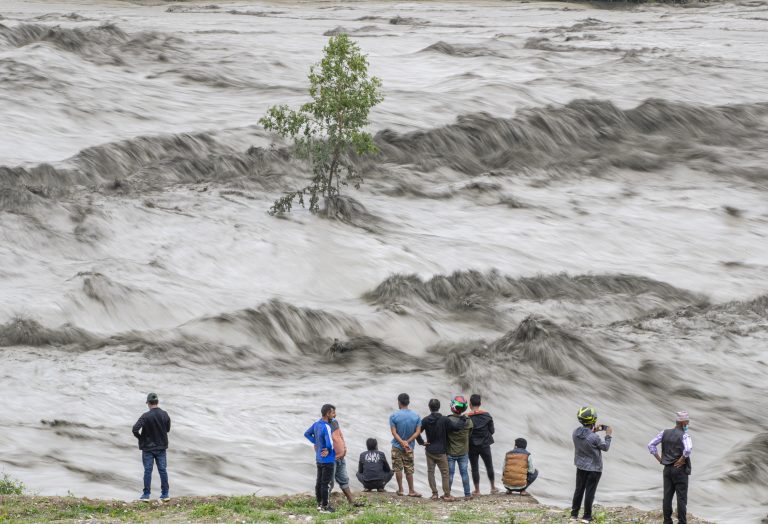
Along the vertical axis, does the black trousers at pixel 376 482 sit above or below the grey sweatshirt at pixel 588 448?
below

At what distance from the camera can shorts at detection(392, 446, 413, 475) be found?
16.9 meters

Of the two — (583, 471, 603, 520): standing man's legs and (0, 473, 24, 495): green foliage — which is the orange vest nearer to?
(583, 471, 603, 520): standing man's legs

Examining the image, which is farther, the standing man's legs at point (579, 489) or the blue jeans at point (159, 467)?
the blue jeans at point (159, 467)

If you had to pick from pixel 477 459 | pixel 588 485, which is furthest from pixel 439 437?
pixel 588 485

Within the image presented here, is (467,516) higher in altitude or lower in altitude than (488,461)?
higher

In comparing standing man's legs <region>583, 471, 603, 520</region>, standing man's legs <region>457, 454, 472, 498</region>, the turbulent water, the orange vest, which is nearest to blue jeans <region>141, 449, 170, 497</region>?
the turbulent water

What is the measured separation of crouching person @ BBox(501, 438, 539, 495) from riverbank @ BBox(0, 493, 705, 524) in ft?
2.07

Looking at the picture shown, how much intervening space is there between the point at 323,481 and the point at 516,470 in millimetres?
3211

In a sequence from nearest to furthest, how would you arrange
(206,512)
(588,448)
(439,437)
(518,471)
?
(206,512)
(588,448)
(439,437)
(518,471)

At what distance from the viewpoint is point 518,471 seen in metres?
17.4

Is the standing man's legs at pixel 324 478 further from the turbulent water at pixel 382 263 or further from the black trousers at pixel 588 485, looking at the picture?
the black trousers at pixel 588 485

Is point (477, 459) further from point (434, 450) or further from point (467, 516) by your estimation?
point (467, 516)

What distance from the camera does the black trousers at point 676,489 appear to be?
1513 centimetres

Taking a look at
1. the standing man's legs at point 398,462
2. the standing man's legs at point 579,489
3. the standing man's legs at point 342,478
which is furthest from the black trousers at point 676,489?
the standing man's legs at point 342,478
